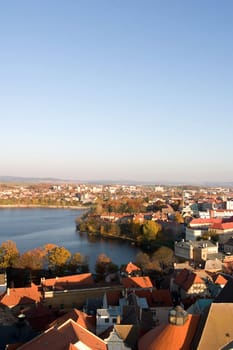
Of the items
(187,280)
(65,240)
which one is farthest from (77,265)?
(65,240)

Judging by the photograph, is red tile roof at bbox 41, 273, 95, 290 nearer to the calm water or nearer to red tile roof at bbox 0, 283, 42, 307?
red tile roof at bbox 0, 283, 42, 307

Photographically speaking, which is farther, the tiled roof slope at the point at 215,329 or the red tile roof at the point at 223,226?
the red tile roof at the point at 223,226

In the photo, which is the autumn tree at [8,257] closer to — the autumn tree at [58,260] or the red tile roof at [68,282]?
the autumn tree at [58,260]

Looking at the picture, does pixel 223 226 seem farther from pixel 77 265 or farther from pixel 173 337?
pixel 173 337

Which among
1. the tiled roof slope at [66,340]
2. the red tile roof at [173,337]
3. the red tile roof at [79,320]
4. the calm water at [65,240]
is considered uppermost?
the red tile roof at [173,337]

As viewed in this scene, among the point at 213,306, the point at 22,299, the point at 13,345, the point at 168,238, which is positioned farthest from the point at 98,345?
the point at 168,238

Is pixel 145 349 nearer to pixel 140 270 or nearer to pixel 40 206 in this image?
pixel 140 270

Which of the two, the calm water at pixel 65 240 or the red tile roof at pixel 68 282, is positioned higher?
the red tile roof at pixel 68 282

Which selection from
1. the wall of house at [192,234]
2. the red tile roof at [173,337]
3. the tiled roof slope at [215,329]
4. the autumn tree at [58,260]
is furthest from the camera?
the wall of house at [192,234]

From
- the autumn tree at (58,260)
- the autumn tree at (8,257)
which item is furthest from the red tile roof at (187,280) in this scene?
the autumn tree at (8,257)
